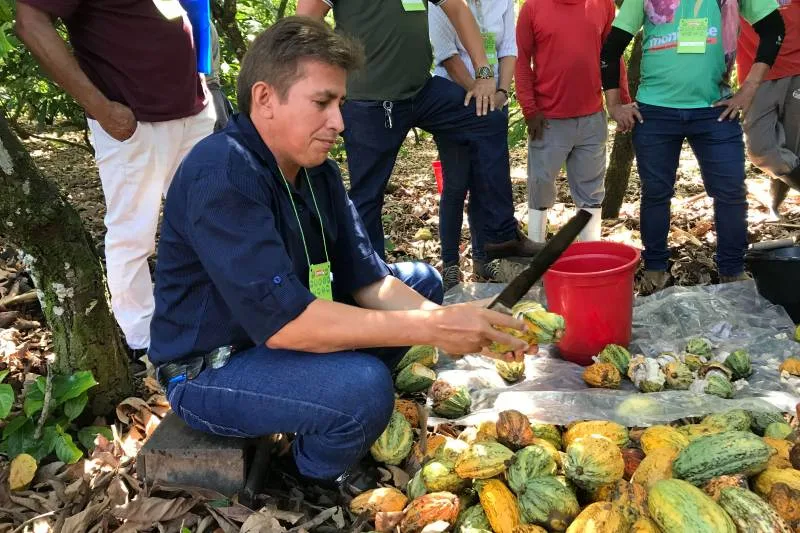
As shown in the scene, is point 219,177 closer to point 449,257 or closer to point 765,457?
point 765,457

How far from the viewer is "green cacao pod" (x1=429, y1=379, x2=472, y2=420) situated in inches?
119

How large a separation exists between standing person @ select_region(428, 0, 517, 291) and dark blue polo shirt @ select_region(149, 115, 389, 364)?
73.7 inches

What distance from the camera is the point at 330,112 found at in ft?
7.45

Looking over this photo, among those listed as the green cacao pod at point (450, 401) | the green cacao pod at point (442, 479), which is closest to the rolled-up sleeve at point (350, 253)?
the green cacao pod at point (450, 401)

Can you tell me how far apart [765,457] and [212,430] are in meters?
1.90

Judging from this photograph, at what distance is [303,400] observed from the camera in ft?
7.54

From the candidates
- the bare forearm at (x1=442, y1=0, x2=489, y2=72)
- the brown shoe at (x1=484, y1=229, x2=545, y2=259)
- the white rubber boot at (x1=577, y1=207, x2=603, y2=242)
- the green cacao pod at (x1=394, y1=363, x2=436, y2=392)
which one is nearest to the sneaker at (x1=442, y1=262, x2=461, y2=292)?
the brown shoe at (x1=484, y1=229, x2=545, y2=259)

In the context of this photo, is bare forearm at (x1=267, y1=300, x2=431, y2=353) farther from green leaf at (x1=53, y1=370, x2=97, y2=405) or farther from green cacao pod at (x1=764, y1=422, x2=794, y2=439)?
green cacao pod at (x1=764, y1=422, x2=794, y2=439)

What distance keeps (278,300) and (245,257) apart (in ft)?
0.54

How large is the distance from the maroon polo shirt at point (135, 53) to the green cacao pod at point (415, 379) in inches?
68.5

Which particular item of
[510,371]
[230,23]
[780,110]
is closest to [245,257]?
[510,371]

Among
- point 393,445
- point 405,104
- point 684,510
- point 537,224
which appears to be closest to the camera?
point 684,510

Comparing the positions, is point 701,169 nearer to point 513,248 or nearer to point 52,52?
point 513,248

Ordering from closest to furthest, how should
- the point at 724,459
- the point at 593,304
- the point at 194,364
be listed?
the point at 724,459 < the point at 194,364 < the point at 593,304
